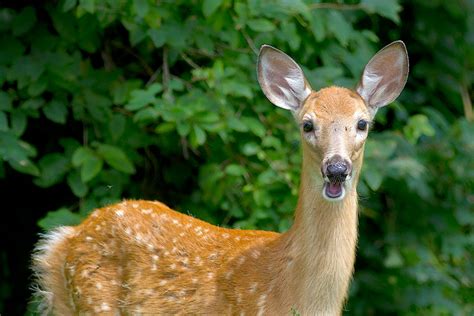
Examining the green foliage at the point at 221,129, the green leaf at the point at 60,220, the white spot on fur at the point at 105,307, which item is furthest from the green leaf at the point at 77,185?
the white spot on fur at the point at 105,307

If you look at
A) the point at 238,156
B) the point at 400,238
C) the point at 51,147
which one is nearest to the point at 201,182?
the point at 238,156

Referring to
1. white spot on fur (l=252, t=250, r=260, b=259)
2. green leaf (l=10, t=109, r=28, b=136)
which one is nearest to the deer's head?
white spot on fur (l=252, t=250, r=260, b=259)

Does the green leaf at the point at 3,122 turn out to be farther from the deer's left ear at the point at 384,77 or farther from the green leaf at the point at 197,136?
the deer's left ear at the point at 384,77

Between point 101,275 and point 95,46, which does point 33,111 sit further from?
point 101,275

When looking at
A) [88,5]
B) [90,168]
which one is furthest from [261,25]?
[90,168]

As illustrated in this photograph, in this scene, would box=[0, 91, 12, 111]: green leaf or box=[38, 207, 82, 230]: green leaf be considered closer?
box=[38, 207, 82, 230]: green leaf

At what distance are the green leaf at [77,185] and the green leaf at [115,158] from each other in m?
0.19

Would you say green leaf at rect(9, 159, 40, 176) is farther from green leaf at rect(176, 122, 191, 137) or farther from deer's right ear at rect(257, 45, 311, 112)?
deer's right ear at rect(257, 45, 311, 112)

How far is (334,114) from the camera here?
5.18 meters

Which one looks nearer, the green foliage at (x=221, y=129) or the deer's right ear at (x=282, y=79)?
the deer's right ear at (x=282, y=79)

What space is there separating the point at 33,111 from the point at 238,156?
124 cm

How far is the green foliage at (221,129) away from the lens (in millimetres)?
6844

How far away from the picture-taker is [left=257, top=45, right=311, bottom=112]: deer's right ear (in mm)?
5594

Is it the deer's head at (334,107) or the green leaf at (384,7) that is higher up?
the green leaf at (384,7)
